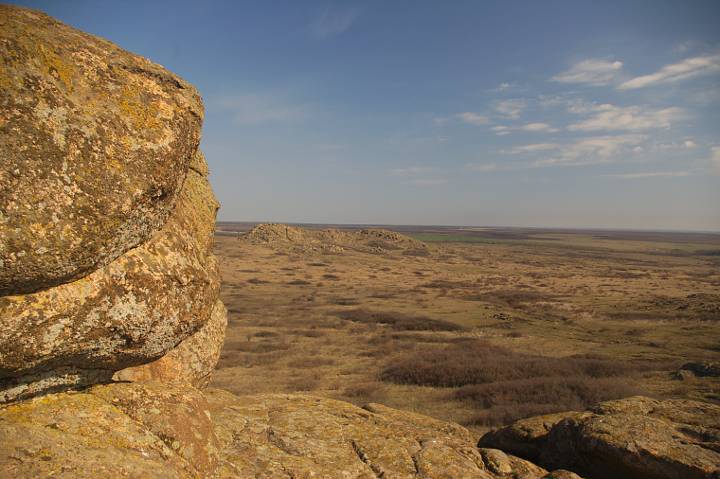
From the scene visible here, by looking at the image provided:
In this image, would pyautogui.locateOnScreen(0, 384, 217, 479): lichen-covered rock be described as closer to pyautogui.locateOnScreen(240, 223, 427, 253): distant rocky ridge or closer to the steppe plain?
the steppe plain

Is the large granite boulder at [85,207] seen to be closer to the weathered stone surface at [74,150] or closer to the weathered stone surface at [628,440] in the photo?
the weathered stone surface at [74,150]

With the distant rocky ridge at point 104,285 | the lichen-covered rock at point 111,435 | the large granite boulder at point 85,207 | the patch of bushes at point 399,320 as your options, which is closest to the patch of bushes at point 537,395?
the distant rocky ridge at point 104,285

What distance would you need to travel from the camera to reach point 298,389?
1788cm

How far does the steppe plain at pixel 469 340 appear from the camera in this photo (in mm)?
16781

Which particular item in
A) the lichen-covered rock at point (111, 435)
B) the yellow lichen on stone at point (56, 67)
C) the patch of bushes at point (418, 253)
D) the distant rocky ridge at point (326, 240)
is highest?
the yellow lichen on stone at point (56, 67)

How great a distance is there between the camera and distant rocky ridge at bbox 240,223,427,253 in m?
106

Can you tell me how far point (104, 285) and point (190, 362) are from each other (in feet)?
12.1

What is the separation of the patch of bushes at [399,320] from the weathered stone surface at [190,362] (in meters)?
23.5

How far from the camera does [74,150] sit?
470cm

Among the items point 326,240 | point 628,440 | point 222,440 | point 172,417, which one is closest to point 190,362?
point 222,440

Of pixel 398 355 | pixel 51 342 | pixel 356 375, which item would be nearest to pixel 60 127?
pixel 51 342

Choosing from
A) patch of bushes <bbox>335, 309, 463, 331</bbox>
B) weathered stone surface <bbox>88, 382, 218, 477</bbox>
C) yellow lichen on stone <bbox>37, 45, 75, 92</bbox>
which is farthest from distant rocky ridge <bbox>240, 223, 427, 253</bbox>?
yellow lichen on stone <bbox>37, 45, 75, 92</bbox>

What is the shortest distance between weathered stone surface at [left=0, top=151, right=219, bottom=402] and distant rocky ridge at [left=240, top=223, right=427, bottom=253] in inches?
3636

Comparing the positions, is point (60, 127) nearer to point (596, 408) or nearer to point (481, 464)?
point (481, 464)
